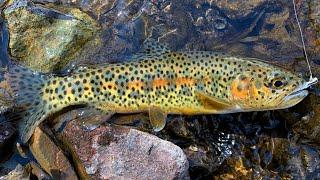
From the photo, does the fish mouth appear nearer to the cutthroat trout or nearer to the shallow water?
the cutthroat trout

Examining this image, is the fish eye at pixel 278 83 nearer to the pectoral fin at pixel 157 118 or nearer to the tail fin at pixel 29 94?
the pectoral fin at pixel 157 118

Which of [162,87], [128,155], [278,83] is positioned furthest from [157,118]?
[278,83]

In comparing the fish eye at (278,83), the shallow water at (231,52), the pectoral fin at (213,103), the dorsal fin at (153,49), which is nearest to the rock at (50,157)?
the shallow water at (231,52)

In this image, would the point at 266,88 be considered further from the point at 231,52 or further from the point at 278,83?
the point at 231,52

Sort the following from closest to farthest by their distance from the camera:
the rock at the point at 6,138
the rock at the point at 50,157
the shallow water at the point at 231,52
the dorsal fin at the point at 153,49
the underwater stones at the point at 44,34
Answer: the rock at the point at 50,157 < the rock at the point at 6,138 < the shallow water at the point at 231,52 < the dorsal fin at the point at 153,49 < the underwater stones at the point at 44,34

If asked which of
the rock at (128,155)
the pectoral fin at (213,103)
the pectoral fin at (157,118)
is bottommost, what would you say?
the rock at (128,155)

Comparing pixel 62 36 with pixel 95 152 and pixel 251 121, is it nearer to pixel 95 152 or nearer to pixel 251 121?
pixel 95 152
